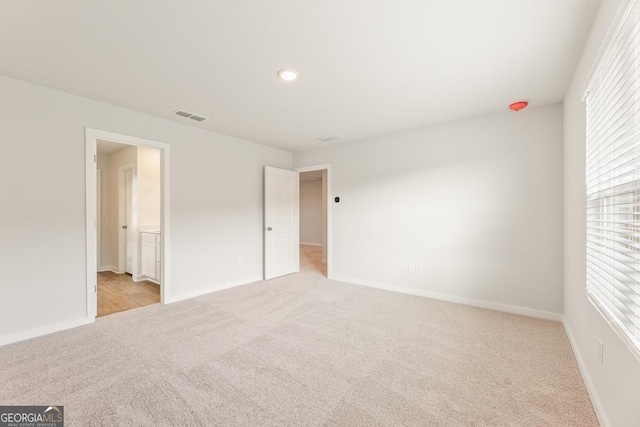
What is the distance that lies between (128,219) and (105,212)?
87 cm

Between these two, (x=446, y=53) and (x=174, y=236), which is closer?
(x=446, y=53)

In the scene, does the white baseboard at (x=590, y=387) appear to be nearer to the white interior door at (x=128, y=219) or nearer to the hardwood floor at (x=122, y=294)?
the hardwood floor at (x=122, y=294)

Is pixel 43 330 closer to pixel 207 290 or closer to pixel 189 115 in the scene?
pixel 207 290

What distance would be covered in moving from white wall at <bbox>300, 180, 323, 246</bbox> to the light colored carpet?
6570mm

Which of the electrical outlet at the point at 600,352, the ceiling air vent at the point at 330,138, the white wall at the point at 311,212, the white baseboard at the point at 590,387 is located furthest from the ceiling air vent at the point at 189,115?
the white wall at the point at 311,212

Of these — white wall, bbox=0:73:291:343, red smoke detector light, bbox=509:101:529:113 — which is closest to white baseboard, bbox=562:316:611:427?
red smoke detector light, bbox=509:101:529:113

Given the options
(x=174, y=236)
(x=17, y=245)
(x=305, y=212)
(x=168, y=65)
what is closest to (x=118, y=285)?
(x=174, y=236)

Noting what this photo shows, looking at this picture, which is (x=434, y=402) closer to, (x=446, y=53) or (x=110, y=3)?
(x=446, y=53)

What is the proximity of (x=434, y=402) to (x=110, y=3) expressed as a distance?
10.4 ft

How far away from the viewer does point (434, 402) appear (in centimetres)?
176

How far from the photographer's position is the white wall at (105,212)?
18.3 feet

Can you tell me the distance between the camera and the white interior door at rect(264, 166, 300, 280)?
490 cm

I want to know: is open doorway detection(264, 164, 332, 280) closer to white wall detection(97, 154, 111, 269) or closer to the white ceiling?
the white ceiling

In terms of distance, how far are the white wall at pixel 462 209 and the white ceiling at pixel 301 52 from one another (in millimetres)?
478
